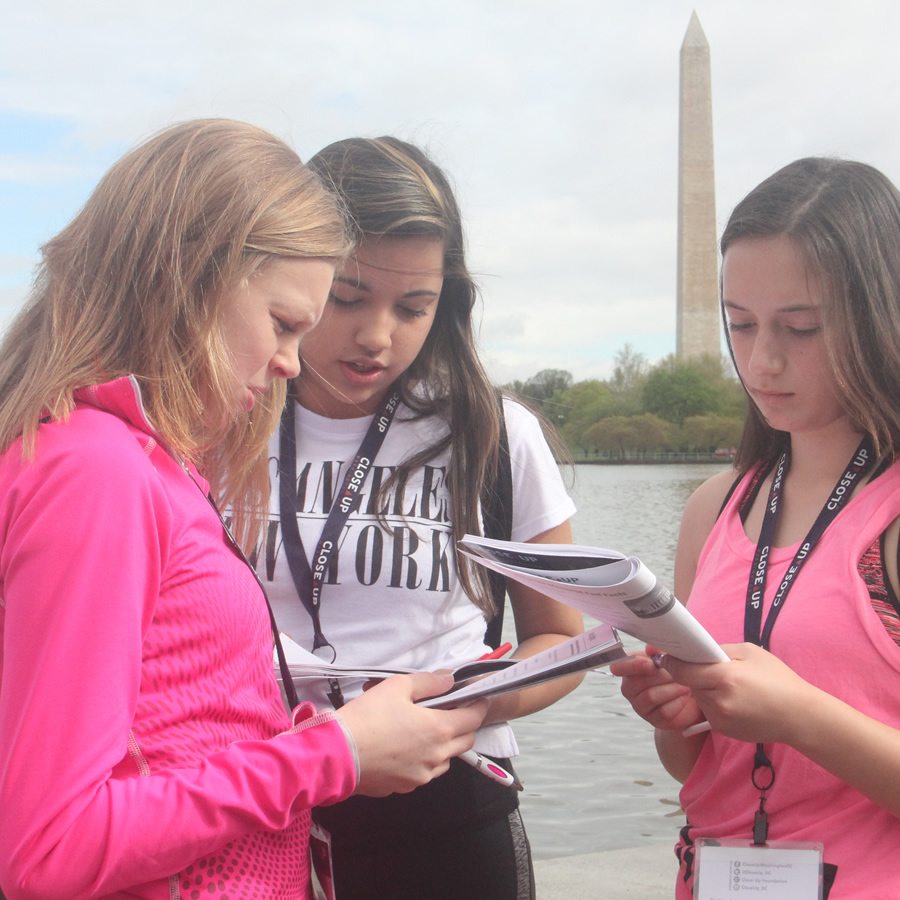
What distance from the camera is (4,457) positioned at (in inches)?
55.3

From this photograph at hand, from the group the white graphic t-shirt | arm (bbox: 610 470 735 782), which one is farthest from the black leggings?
arm (bbox: 610 470 735 782)

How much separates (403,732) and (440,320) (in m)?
1.13

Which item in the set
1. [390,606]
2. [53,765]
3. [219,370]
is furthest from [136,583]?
[390,606]

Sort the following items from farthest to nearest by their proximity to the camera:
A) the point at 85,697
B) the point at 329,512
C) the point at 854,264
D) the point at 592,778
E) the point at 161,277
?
the point at 592,778, the point at 329,512, the point at 854,264, the point at 161,277, the point at 85,697

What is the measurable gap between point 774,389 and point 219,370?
971 mm

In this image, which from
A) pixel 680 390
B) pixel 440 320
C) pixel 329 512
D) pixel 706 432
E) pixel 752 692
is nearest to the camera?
pixel 752 692

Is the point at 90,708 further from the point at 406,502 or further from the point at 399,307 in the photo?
the point at 399,307

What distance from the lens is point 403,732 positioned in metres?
1.62

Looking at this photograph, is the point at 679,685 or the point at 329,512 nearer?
the point at 679,685

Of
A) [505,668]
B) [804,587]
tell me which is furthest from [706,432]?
[505,668]

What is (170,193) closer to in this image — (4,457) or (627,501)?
(4,457)

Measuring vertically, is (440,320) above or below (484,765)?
above

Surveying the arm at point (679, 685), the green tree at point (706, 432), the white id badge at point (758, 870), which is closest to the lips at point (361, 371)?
the arm at point (679, 685)

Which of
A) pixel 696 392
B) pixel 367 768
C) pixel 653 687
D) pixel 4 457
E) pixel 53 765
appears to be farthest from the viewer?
pixel 696 392
